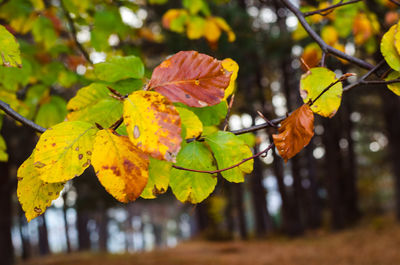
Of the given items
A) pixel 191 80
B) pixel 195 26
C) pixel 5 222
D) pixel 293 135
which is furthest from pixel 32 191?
pixel 5 222

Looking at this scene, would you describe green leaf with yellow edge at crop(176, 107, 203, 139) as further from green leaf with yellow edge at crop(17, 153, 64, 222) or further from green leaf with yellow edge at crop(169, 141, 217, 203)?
green leaf with yellow edge at crop(17, 153, 64, 222)

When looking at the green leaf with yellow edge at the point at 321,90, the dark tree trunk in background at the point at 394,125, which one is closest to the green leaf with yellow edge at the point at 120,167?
the green leaf with yellow edge at the point at 321,90

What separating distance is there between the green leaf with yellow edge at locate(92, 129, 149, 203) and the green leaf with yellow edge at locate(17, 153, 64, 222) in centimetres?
17

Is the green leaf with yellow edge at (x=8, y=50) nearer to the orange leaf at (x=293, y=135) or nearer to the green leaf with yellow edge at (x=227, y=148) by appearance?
the green leaf with yellow edge at (x=227, y=148)

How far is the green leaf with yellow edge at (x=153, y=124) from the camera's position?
473 millimetres

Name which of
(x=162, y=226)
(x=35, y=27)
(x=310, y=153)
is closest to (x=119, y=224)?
(x=162, y=226)

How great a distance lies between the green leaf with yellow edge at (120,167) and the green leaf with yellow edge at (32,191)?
17 cm

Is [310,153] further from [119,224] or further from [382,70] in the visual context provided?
[119,224]

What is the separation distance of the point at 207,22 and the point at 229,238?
16813mm

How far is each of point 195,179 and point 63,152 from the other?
28 cm

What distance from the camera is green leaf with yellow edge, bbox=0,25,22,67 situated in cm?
73

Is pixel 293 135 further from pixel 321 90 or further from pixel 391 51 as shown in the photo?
pixel 391 51

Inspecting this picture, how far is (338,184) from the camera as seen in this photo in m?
12.7

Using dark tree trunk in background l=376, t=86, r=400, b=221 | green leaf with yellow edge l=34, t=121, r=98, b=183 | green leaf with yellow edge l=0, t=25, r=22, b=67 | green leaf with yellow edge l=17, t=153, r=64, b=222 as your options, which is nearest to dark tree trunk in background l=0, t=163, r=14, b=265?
green leaf with yellow edge l=0, t=25, r=22, b=67
